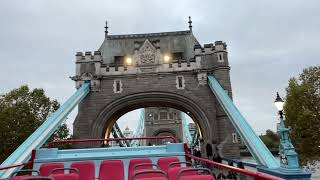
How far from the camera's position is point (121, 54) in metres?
20.8

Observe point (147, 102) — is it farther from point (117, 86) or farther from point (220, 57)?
point (220, 57)

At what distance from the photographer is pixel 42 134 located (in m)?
11.8

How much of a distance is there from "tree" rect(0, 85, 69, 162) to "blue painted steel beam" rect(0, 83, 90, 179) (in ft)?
9.83

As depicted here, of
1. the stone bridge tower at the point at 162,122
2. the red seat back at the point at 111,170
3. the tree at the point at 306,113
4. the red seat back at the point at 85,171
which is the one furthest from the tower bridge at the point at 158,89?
the stone bridge tower at the point at 162,122

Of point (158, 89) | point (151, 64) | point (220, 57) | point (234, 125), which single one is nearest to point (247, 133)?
point (234, 125)

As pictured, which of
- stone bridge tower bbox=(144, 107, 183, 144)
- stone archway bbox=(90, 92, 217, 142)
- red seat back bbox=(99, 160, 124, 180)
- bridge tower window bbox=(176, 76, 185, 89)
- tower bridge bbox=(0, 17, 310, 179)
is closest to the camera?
red seat back bbox=(99, 160, 124, 180)

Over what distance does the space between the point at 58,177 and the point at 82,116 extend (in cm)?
1406

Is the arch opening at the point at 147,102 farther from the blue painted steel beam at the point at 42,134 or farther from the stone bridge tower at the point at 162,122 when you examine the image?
the stone bridge tower at the point at 162,122

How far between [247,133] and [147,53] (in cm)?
854

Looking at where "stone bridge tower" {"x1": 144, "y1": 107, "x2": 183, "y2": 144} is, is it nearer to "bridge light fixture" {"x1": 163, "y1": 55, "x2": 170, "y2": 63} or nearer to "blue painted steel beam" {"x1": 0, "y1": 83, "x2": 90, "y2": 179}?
"bridge light fixture" {"x1": 163, "y1": 55, "x2": 170, "y2": 63}

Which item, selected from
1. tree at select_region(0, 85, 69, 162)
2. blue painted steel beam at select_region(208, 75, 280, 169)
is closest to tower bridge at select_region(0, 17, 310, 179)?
blue painted steel beam at select_region(208, 75, 280, 169)

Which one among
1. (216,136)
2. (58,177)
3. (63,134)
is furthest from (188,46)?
(58,177)

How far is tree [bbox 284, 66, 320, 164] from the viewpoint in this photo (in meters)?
14.4

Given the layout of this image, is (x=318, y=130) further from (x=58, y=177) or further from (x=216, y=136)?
(x=58, y=177)
